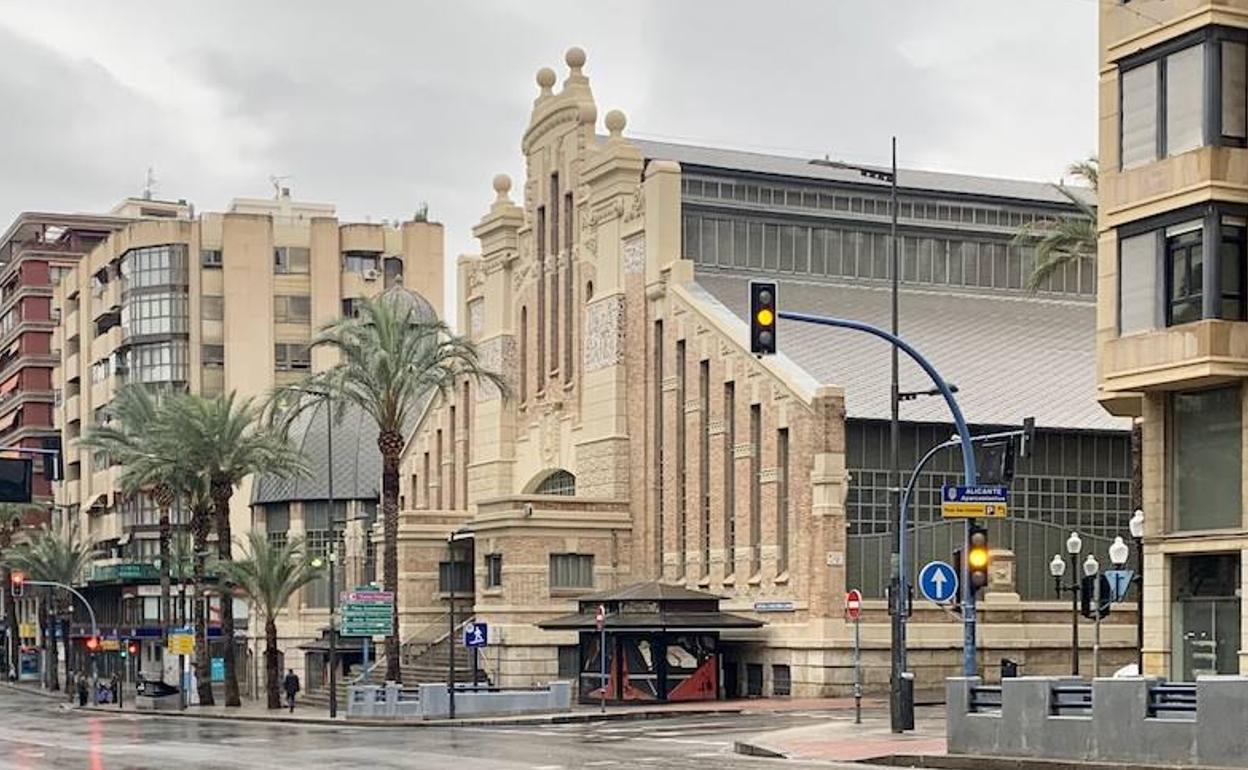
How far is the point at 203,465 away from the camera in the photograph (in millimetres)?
79938

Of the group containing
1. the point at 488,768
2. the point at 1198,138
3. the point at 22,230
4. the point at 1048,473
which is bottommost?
the point at 488,768

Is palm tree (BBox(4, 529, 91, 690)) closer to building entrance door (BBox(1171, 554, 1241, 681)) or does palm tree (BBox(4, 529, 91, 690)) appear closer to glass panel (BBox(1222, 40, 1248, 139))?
building entrance door (BBox(1171, 554, 1241, 681))

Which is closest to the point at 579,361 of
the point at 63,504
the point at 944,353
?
the point at 944,353

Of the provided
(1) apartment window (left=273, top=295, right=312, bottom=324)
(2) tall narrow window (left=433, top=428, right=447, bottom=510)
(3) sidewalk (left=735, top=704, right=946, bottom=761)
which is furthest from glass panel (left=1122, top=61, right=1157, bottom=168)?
(1) apartment window (left=273, top=295, right=312, bottom=324)

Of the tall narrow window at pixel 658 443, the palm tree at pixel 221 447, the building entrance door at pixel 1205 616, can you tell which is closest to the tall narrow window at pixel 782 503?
the tall narrow window at pixel 658 443

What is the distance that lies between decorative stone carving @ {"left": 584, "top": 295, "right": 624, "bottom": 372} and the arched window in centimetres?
505

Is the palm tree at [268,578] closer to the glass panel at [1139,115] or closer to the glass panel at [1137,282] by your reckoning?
the glass panel at [1137,282]

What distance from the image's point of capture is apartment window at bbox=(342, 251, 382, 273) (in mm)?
125812

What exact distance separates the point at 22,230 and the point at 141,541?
44.0 metres

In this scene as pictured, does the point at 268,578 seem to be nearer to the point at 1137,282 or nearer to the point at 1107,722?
the point at 1137,282

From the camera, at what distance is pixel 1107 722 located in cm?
3038

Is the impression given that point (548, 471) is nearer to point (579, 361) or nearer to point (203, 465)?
point (579, 361)

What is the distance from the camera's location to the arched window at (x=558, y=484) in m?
79.9

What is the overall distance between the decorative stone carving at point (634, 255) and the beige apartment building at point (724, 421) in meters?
0.12
